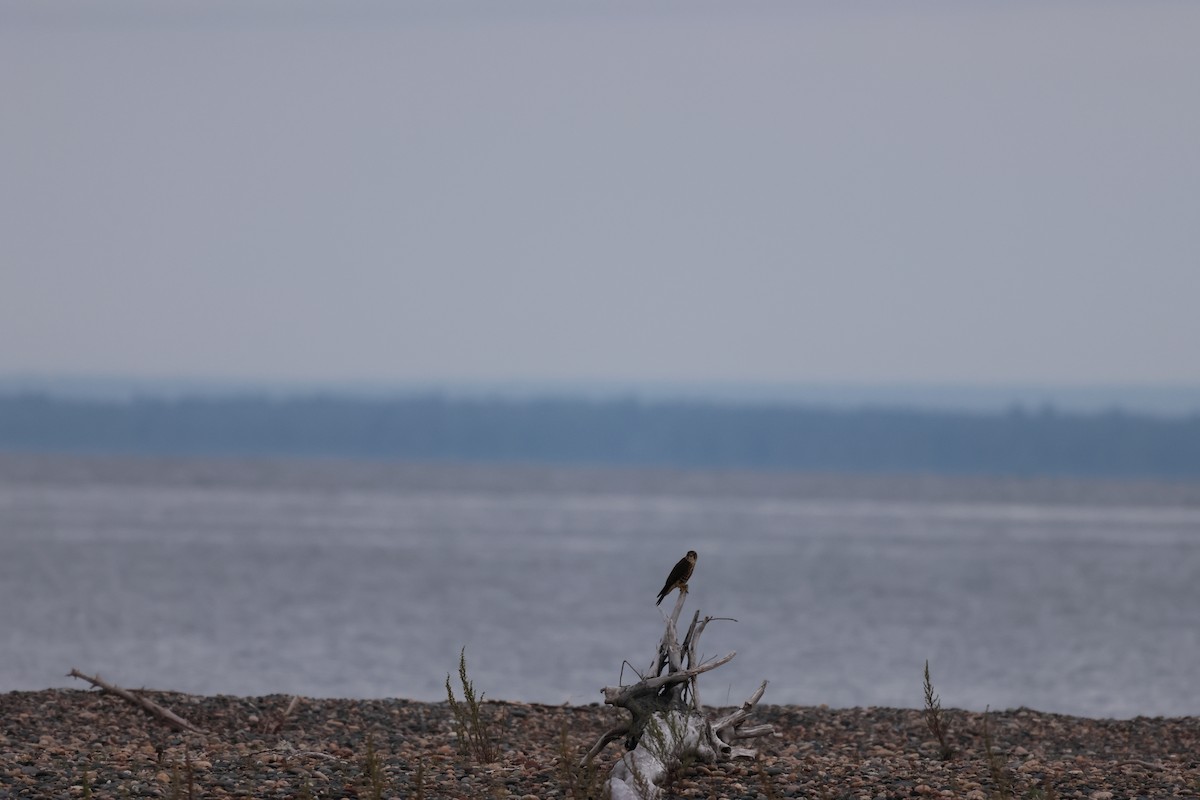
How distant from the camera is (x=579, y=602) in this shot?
3319cm

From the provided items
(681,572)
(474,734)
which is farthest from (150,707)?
(681,572)

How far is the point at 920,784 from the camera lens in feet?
29.6

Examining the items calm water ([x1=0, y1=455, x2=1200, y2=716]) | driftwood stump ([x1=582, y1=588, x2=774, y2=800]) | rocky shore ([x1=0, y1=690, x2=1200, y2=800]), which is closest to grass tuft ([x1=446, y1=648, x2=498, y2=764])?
rocky shore ([x1=0, y1=690, x2=1200, y2=800])

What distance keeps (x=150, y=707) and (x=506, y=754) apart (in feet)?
11.6

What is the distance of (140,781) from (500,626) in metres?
19.0

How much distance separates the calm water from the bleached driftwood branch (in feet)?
17.8

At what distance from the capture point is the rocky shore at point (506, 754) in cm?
877

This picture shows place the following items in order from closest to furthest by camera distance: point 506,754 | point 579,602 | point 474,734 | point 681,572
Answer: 1. point 681,572
2. point 474,734
3. point 506,754
4. point 579,602

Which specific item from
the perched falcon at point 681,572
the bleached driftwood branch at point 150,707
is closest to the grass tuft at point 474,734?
the perched falcon at point 681,572

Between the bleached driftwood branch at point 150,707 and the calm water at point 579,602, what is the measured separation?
544cm

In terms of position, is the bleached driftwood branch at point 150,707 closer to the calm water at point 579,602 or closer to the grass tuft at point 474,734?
the grass tuft at point 474,734

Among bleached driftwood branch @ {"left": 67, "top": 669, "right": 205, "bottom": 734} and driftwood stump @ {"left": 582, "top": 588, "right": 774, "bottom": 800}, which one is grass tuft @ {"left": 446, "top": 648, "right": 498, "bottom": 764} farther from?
bleached driftwood branch @ {"left": 67, "top": 669, "right": 205, "bottom": 734}

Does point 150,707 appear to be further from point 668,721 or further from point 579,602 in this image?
point 579,602

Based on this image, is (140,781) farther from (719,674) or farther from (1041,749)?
(719,674)
